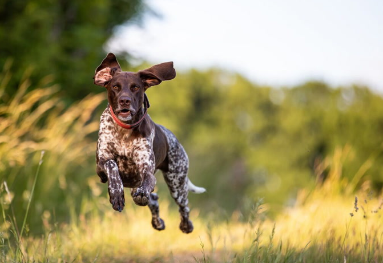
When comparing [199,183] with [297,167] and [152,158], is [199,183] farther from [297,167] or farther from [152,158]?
[152,158]

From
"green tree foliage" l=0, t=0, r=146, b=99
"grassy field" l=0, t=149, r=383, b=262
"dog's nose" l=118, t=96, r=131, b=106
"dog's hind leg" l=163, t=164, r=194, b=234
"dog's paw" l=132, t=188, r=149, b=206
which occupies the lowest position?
"grassy field" l=0, t=149, r=383, b=262

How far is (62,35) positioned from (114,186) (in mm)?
8883

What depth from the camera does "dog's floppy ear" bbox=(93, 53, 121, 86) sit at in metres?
3.43

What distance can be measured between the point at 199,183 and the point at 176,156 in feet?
34.1

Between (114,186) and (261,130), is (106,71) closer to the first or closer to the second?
(114,186)

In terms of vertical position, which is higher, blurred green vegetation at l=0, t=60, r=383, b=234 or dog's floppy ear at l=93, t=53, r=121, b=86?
dog's floppy ear at l=93, t=53, r=121, b=86

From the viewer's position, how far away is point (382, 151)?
1652 centimetres

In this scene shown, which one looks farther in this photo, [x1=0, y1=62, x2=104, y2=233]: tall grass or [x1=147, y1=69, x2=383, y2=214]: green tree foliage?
[x1=147, y1=69, x2=383, y2=214]: green tree foliage

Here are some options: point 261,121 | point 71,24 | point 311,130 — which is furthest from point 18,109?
point 261,121

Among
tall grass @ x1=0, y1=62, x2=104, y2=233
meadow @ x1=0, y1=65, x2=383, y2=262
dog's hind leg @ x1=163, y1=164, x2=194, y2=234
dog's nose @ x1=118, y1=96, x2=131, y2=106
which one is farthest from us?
tall grass @ x1=0, y1=62, x2=104, y2=233

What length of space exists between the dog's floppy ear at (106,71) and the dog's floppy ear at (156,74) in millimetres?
201

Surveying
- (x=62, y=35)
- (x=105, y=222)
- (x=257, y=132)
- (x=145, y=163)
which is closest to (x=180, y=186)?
(x=145, y=163)

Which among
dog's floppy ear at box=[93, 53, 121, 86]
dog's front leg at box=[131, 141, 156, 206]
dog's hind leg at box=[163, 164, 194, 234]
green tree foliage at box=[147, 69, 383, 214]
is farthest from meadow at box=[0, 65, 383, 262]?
green tree foliage at box=[147, 69, 383, 214]

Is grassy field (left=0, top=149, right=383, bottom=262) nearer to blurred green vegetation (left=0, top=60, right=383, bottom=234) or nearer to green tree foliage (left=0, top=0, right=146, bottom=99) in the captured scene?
blurred green vegetation (left=0, top=60, right=383, bottom=234)
